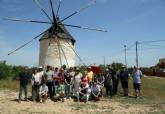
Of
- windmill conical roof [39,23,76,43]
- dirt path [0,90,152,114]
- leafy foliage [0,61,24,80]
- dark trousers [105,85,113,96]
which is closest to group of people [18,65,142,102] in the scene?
dirt path [0,90,152,114]

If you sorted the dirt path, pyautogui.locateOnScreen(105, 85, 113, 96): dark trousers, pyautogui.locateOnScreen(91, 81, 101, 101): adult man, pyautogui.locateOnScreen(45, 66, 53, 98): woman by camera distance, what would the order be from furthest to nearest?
pyautogui.locateOnScreen(105, 85, 113, 96): dark trousers
pyautogui.locateOnScreen(91, 81, 101, 101): adult man
pyautogui.locateOnScreen(45, 66, 53, 98): woman
the dirt path

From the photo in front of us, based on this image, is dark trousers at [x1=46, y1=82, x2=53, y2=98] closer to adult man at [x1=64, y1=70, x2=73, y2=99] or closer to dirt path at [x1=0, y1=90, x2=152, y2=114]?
dirt path at [x1=0, y1=90, x2=152, y2=114]

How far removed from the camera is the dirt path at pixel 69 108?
14688mm

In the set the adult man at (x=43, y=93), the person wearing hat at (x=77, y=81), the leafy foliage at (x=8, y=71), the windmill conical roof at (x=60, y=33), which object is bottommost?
the adult man at (x=43, y=93)

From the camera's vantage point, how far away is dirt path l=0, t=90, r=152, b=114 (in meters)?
14.7

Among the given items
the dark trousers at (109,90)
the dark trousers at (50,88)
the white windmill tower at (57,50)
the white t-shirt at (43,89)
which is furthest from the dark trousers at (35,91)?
the white windmill tower at (57,50)

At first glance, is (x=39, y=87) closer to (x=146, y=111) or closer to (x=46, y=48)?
(x=146, y=111)

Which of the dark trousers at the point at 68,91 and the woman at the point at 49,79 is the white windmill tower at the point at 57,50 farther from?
the woman at the point at 49,79

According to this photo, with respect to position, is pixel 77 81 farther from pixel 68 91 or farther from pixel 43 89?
pixel 43 89

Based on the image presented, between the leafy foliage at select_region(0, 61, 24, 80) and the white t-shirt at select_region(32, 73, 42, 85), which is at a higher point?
the leafy foliage at select_region(0, 61, 24, 80)

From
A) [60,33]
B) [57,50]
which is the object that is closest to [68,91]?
[57,50]

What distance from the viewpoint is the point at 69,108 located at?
611 inches

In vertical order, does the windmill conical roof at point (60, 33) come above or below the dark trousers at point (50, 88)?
above

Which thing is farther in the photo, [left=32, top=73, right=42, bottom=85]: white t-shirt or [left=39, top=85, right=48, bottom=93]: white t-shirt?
[left=32, top=73, right=42, bottom=85]: white t-shirt
